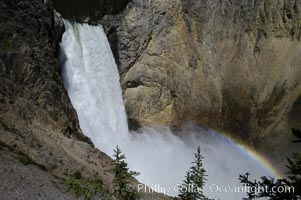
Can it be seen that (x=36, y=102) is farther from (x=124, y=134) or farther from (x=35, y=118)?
(x=124, y=134)

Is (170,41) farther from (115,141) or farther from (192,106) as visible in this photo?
(115,141)

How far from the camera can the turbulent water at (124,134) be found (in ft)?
103

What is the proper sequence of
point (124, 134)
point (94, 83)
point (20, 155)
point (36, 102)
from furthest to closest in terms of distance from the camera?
point (124, 134) < point (94, 83) < point (36, 102) < point (20, 155)

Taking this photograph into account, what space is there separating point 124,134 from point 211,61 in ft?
36.2

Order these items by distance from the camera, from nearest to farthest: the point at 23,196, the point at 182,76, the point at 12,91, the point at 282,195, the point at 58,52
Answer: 1. the point at 282,195
2. the point at 23,196
3. the point at 12,91
4. the point at 58,52
5. the point at 182,76

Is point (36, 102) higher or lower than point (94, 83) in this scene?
lower

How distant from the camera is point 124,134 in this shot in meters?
35.6

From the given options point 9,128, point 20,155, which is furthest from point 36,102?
point 20,155

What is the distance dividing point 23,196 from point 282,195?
894 centimetres

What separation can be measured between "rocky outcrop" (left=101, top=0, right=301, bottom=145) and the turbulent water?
1615mm

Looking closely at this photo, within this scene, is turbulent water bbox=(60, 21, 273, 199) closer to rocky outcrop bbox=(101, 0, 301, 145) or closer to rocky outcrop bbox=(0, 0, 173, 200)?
rocky outcrop bbox=(101, 0, 301, 145)

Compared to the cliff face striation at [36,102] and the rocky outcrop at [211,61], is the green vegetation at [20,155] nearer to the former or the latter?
the cliff face striation at [36,102]

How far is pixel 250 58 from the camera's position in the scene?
136 ft

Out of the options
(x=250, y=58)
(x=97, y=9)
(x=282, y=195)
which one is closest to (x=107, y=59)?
(x=97, y=9)
